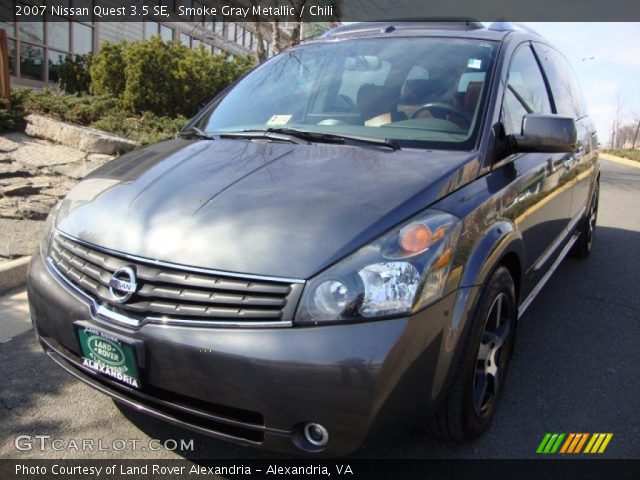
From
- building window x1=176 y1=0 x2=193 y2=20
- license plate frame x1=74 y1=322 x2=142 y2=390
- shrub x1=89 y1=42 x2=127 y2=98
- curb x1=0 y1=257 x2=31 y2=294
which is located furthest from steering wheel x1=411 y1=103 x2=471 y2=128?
building window x1=176 y1=0 x2=193 y2=20

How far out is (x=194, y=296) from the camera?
6.08 feet

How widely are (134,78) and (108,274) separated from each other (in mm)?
9625

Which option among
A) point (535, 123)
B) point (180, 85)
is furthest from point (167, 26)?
point (535, 123)

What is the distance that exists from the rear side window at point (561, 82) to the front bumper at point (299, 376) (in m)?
2.45

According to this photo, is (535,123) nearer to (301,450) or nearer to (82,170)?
(301,450)

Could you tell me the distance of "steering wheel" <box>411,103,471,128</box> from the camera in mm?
2633

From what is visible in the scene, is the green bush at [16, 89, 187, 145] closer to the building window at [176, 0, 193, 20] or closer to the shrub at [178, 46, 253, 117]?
the shrub at [178, 46, 253, 117]

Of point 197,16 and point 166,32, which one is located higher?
point 197,16

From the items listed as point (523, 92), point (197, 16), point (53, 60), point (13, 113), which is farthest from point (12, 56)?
point (523, 92)

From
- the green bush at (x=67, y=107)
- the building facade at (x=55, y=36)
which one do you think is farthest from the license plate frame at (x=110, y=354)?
the building facade at (x=55, y=36)

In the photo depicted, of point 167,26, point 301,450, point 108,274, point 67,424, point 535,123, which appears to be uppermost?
point 167,26

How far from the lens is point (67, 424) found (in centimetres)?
251

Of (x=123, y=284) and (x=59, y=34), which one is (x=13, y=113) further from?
(x=59, y=34)

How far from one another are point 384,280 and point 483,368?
867 millimetres
